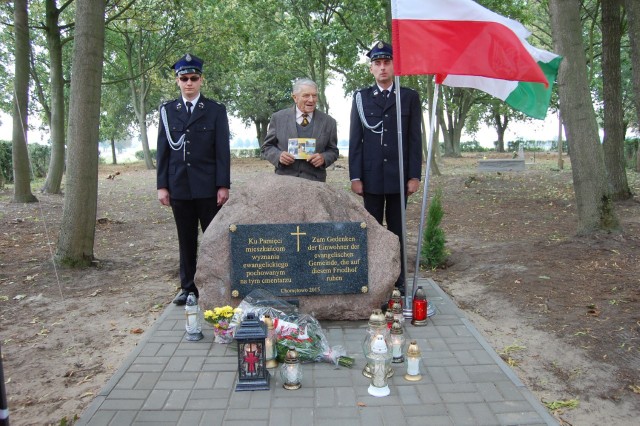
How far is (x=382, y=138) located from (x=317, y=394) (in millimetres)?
2519

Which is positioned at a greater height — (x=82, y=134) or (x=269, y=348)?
(x=82, y=134)

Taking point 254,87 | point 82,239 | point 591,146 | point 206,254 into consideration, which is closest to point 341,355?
point 206,254

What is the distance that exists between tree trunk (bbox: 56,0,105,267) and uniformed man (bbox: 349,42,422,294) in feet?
10.5

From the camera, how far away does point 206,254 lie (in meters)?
4.31

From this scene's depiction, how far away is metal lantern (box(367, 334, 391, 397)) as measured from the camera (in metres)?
3.21

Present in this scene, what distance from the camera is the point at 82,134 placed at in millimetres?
5914

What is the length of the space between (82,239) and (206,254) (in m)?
2.53

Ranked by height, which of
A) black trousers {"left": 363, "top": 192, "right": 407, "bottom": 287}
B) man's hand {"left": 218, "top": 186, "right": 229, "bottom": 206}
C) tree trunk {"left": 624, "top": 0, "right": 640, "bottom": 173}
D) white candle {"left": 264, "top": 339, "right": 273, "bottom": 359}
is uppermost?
tree trunk {"left": 624, "top": 0, "right": 640, "bottom": 173}

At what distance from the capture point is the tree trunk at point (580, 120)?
623 cm

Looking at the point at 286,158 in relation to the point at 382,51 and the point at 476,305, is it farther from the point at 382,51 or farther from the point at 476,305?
the point at 476,305

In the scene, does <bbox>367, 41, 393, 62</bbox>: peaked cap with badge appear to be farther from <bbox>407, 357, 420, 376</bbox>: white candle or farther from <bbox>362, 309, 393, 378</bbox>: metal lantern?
<bbox>407, 357, 420, 376</bbox>: white candle

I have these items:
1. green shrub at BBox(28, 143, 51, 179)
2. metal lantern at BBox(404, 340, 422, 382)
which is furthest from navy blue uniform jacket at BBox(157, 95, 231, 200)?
green shrub at BBox(28, 143, 51, 179)

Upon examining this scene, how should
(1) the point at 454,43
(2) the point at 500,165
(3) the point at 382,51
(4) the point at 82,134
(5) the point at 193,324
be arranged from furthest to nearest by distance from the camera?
(2) the point at 500,165
(4) the point at 82,134
(3) the point at 382,51
(1) the point at 454,43
(5) the point at 193,324

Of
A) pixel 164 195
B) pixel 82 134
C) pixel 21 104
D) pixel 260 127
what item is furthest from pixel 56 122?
pixel 260 127
